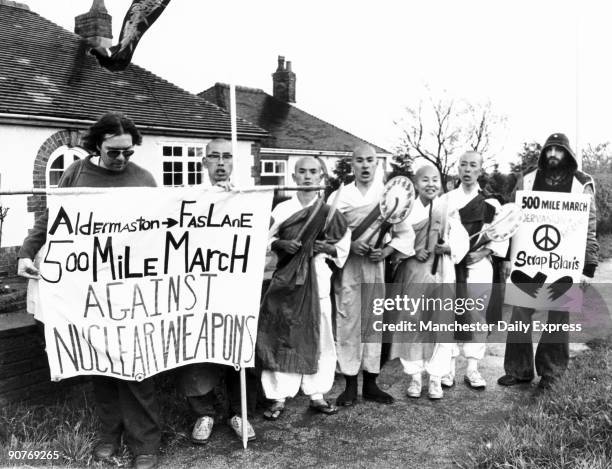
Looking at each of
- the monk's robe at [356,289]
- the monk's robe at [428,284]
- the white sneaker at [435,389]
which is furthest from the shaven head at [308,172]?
the white sneaker at [435,389]

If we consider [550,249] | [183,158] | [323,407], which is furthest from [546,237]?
[183,158]

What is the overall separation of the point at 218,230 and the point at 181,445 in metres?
1.39

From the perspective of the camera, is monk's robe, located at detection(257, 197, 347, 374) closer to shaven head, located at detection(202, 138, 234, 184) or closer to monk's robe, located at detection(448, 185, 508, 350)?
shaven head, located at detection(202, 138, 234, 184)

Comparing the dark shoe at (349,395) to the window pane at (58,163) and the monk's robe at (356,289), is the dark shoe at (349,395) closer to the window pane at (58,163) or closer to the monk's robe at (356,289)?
the monk's robe at (356,289)

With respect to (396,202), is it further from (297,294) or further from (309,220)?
(297,294)

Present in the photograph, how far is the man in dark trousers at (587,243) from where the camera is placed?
492 cm

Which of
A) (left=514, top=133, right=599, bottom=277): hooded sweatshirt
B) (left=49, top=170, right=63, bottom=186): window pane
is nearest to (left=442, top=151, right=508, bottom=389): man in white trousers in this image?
(left=514, top=133, right=599, bottom=277): hooded sweatshirt

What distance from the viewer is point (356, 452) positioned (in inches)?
153

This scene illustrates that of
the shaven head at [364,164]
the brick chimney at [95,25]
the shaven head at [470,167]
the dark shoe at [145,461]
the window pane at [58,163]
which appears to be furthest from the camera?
the brick chimney at [95,25]

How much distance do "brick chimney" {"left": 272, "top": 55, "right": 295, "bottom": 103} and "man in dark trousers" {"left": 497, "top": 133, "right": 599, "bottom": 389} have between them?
28.6 meters

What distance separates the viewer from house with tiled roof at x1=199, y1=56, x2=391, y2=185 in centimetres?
2566

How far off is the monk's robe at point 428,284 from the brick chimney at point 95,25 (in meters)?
16.2

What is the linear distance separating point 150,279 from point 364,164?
1775 millimetres

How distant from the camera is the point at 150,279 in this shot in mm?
3744
